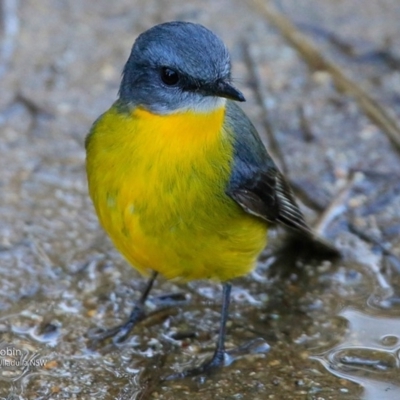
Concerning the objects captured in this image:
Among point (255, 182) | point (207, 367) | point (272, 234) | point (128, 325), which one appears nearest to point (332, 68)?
point (272, 234)

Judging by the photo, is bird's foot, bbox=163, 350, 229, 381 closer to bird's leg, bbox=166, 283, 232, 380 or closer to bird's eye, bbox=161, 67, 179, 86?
bird's leg, bbox=166, 283, 232, 380

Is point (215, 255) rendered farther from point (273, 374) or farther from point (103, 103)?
point (103, 103)

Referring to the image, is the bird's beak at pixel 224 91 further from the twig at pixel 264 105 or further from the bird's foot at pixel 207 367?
the twig at pixel 264 105

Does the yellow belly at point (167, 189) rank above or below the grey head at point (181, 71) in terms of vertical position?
below

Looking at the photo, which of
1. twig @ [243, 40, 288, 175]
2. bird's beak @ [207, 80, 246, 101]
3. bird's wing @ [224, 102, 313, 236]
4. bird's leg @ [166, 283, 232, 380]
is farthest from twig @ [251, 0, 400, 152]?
bird's beak @ [207, 80, 246, 101]

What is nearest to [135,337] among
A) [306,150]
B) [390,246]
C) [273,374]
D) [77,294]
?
[77,294]

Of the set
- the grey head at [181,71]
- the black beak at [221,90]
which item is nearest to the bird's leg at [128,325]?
the grey head at [181,71]
